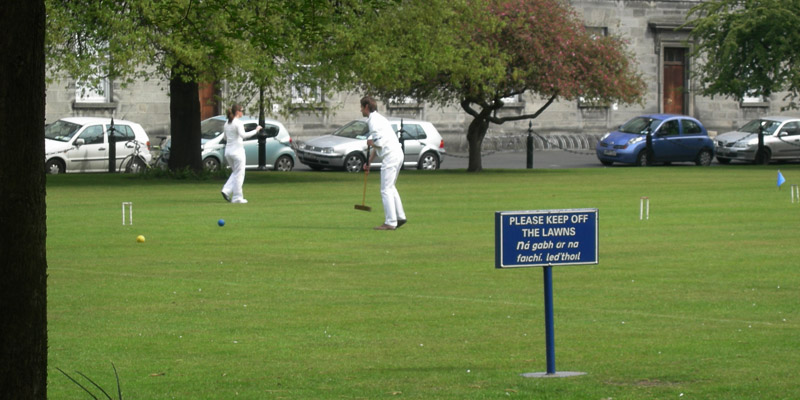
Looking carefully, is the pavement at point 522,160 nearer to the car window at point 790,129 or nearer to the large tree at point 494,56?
the large tree at point 494,56

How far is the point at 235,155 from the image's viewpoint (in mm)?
21609

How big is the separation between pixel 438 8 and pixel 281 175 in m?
6.16

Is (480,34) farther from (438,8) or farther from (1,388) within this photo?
(1,388)

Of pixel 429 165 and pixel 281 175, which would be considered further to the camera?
pixel 429 165

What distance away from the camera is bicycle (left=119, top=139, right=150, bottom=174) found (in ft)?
107

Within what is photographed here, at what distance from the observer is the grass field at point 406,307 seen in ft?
24.9

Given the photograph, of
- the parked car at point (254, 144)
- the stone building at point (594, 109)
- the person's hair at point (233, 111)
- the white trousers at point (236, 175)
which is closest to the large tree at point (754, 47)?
the stone building at point (594, 109)

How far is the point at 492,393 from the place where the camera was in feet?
23.5

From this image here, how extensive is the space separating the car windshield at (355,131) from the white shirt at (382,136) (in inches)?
732

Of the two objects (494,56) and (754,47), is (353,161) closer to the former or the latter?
(494,56)

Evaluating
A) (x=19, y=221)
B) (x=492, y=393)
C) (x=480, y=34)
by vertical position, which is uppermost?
(x=480, y=34)

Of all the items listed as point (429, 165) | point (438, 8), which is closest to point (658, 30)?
point (429, 165)

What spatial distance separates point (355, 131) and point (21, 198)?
3114cm

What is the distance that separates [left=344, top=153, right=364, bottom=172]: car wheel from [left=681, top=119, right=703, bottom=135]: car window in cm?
1071
